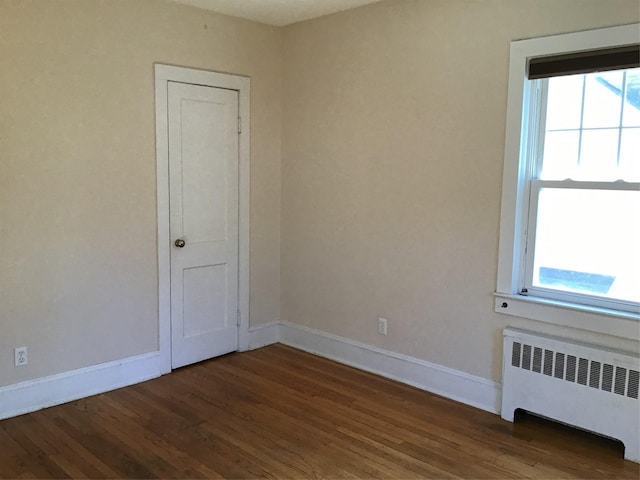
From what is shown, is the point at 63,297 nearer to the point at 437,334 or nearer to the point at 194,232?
the point at 194,232

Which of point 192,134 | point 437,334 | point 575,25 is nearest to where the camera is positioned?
point 575,25

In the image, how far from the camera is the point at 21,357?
128 inches

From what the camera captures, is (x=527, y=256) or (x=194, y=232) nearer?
(x=527, y=256)

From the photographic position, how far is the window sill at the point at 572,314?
284 cm

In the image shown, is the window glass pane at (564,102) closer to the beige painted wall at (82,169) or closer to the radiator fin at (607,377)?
the radiator fin at (607,377)

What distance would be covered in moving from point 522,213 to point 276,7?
2210 millimetres

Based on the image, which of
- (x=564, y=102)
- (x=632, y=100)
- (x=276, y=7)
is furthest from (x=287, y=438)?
(x=276, y=7)

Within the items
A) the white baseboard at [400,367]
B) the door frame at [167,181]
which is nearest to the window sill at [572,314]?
the white baseboard at [400,367]

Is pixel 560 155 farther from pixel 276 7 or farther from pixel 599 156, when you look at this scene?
pixel 276 7

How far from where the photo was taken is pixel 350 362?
417 cm

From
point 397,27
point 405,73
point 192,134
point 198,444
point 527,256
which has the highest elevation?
point 397,27

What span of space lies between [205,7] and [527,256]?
2.75 meters

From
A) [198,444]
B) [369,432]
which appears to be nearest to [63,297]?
[198,444]

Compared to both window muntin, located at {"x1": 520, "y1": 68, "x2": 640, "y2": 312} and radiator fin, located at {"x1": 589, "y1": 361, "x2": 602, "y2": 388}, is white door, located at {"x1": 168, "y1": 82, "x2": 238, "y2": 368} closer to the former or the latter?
window muntin, located at {"x1": 520, "y1": 68, "x2": 640, "y2": 312}
